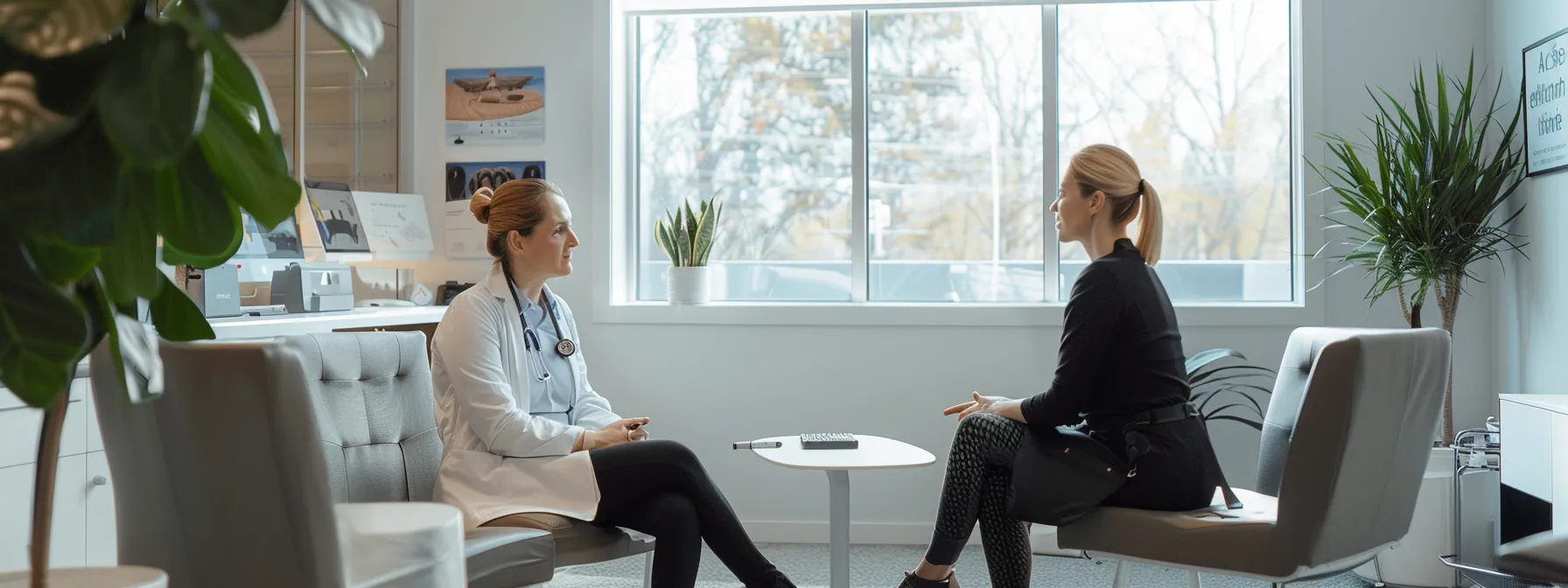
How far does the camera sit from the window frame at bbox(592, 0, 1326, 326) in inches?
156

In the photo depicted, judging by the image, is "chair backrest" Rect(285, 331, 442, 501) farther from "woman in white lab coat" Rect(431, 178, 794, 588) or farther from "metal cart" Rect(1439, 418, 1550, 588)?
"metal cart" Rect(1439, 418, 1550, 588)

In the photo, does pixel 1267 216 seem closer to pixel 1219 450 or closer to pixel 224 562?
pixel 1219 450

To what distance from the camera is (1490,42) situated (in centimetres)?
382

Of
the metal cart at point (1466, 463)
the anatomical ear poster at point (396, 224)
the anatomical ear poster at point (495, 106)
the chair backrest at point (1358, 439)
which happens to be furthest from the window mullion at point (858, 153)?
the chair backrest at point (1358, 439)

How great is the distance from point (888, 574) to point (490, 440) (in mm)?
1743

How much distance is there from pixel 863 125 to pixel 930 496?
1458 mm

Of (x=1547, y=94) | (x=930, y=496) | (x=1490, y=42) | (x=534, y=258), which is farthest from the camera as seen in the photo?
(x=930, y=496)

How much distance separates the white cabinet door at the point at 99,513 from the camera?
8.22ft

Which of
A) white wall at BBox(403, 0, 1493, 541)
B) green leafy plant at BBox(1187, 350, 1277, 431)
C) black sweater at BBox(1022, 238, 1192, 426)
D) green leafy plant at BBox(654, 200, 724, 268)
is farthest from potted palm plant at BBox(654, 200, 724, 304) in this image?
black sweater at BBox(1022, 238, 1192, 426)

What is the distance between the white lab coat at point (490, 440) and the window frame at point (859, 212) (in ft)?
5.87

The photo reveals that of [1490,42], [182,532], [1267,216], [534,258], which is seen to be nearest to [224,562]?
[182,532]

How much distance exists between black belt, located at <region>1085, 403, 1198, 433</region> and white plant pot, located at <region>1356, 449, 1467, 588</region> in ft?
4.79

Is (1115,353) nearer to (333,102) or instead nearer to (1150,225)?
(1150,225)

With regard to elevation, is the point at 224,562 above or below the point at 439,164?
below
